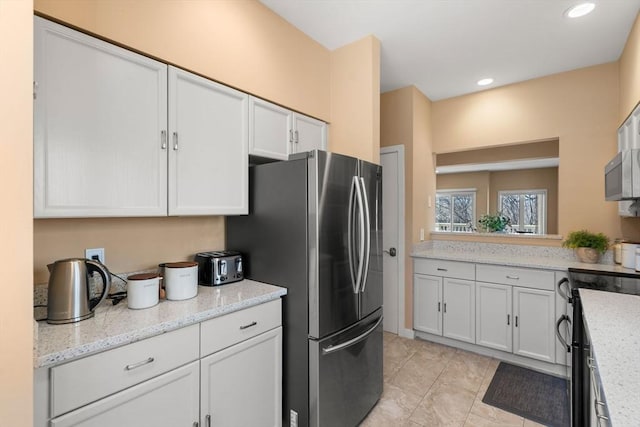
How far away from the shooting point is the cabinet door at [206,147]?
1609mm

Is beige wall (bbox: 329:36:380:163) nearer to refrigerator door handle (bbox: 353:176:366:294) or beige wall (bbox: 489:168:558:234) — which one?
refrigerator door handle (bbox: 353:176:366:294)

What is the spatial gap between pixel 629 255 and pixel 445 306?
149cm

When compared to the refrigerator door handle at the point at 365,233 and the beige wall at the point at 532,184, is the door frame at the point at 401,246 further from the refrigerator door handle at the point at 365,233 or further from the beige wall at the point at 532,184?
the beige wall at the point at 532,184

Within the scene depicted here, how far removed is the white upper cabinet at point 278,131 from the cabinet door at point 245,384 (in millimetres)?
1176

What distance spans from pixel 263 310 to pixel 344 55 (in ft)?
6.99

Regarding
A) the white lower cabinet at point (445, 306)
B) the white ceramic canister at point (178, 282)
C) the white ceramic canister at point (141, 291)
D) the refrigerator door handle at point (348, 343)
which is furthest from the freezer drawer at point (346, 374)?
the white lower cabinet at point (445, 306)

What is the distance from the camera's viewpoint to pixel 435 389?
2.33 m

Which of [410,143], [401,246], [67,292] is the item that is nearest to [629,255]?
[401,246]

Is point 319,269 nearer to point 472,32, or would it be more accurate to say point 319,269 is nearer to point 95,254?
point 95,254

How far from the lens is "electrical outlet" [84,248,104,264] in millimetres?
1518

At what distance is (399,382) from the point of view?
242cm

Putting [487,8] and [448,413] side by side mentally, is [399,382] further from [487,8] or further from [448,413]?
[487,8]

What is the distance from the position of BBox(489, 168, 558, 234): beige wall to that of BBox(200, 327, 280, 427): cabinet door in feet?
21.2

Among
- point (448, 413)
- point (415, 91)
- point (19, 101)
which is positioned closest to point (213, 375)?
point (19, 101)
